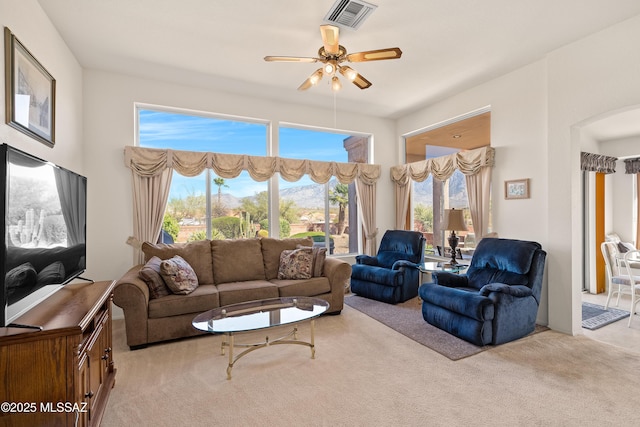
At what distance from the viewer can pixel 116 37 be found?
319 cm

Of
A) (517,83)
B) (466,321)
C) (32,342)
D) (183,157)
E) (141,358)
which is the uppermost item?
(517,83)

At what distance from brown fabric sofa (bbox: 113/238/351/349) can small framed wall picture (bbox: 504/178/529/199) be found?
2.27 metres

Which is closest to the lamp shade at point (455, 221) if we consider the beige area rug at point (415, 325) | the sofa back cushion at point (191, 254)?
the beige area rug at point (415, 325)

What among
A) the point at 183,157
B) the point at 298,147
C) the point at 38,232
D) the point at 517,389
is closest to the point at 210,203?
the point at 183,157

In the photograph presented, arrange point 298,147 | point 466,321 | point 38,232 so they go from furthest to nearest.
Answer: point 298,147 → point 466,321 → point 38,232

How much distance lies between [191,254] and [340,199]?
281 centimetres

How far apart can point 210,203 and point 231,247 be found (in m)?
0.87

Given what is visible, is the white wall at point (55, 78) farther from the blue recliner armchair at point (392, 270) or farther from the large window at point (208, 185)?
the blue recliner armchair at point (392, 270)

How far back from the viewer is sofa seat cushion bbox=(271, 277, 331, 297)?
12.5ft

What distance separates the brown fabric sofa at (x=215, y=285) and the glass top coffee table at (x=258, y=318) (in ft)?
1.29

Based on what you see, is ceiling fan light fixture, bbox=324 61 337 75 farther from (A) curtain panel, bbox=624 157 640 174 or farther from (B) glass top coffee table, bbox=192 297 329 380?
(A) curtain panel, bbox=624 157 640 174

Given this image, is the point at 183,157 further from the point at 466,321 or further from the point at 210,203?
the point at 466,321

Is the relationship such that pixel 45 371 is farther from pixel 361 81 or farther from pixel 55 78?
pixel 361 81

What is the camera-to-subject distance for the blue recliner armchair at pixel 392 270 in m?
4.47
